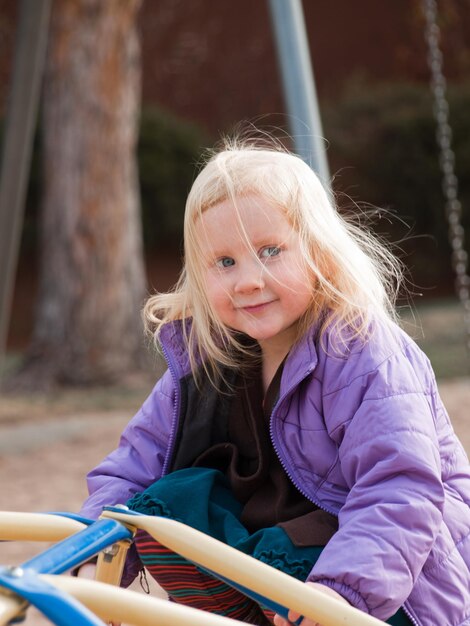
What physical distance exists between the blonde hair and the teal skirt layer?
8.9 inches

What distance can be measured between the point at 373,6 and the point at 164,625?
481 inches

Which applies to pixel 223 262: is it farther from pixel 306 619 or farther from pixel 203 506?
pixel 306 619

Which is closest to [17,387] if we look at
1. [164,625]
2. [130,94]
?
[130,94]

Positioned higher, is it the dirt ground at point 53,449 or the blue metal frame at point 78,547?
the blue metal frame at point 78,547

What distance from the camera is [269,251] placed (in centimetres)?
181

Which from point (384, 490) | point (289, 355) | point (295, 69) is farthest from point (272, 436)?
point (295, 69)

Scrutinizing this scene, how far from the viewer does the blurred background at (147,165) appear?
7398 millimetres

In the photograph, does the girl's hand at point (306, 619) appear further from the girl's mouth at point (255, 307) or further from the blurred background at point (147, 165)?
the blurred background at point (147, 165)

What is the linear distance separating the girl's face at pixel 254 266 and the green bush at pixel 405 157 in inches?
350

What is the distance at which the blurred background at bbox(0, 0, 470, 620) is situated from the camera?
24.3 feet

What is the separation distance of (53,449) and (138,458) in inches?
161

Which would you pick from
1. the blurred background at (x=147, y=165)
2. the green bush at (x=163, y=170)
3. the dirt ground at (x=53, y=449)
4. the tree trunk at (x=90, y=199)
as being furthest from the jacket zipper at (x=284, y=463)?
the green bush at (x=163, y=170)

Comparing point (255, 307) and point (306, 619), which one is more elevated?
point (255, 307)

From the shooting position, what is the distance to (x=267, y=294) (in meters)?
1.82
